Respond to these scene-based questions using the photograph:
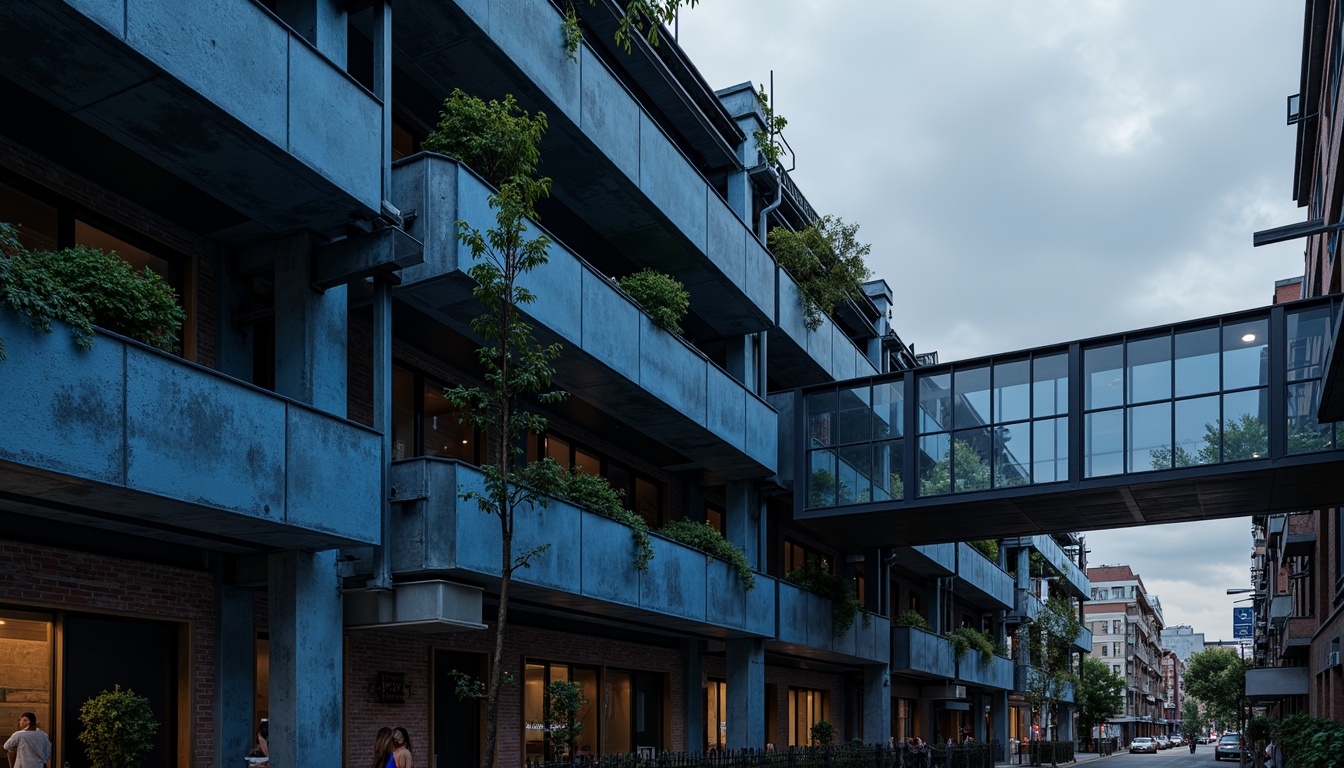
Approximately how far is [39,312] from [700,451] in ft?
54.7

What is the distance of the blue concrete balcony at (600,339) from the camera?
52.3 feet

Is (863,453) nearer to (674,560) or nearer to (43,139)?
(674,560)

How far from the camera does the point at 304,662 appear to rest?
1398cm

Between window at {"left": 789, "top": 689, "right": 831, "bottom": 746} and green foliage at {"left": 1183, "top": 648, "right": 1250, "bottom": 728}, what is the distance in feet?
228

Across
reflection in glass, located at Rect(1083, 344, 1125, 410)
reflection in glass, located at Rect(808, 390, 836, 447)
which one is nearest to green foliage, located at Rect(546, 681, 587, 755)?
reflection in glass, located at Rect(808, 390, 836, 447)

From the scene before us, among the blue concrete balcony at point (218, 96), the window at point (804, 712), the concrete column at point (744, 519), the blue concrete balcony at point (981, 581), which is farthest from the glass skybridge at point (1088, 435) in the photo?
the blue concrete balcony at point (218, 96)

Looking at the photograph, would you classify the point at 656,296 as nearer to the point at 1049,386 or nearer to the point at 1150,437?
the point at 1049,386

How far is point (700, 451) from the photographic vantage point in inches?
1009

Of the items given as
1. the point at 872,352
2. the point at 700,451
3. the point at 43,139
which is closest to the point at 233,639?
the point at 43,139

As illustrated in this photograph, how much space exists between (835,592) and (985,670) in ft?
65.4

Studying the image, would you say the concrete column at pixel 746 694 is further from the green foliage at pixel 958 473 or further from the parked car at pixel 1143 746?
the parked car at pixel 1143 746

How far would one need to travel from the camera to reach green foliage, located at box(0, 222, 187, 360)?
10070mm

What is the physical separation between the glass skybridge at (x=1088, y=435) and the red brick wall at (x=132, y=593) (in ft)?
53.6

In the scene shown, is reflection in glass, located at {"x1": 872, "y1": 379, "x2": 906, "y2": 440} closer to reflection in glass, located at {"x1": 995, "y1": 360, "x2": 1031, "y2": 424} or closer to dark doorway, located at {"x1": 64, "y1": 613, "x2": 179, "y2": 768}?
reflection in glass, located at {"x1": 995, "y1": 360, "x2": 1031, "y2": 424}
